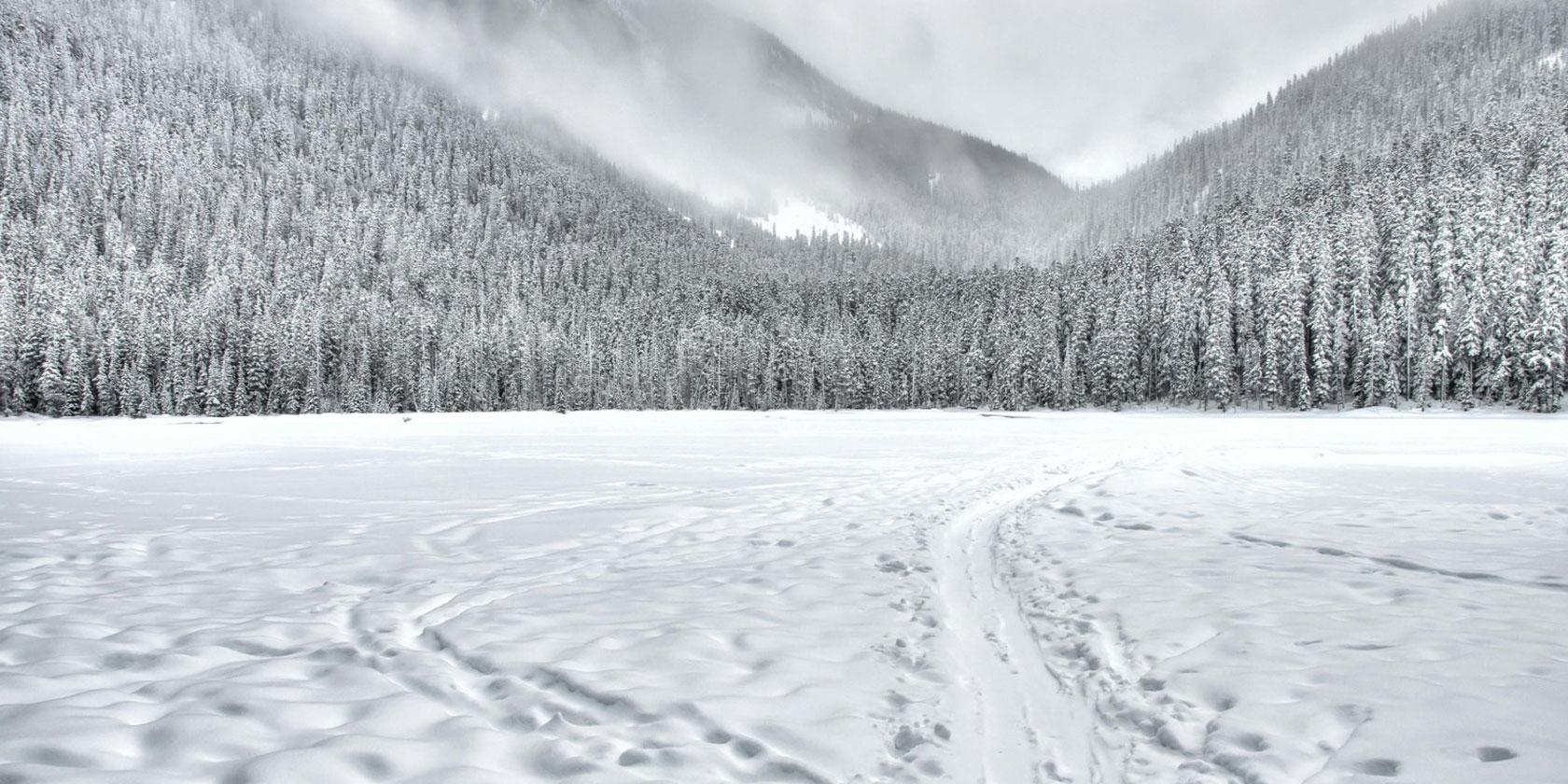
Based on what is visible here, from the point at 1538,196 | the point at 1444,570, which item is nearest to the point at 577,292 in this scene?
the point at 1538,196

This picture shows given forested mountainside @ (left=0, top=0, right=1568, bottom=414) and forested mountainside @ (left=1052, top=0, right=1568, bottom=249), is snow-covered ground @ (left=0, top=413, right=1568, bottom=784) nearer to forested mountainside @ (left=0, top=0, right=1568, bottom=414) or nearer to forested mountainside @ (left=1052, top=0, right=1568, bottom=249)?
forested mountainside @ (left=0, top=0, right=1568, bottom=414)

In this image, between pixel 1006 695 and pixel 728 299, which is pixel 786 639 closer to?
pixel 1006 695

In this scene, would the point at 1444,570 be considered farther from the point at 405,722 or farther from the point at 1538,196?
the point at 1538,196

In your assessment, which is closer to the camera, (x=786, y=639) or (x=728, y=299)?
(x=786, y=639)

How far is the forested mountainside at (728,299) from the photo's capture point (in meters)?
57.4

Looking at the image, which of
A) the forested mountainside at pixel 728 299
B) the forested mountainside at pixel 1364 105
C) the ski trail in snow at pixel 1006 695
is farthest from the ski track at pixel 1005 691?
the forested mountainside at pixel 1364 105

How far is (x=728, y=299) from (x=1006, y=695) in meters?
146

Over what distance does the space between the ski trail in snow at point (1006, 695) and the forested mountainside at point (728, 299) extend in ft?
212

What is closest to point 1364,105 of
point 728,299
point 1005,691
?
point 728,299

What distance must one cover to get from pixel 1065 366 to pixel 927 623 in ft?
259

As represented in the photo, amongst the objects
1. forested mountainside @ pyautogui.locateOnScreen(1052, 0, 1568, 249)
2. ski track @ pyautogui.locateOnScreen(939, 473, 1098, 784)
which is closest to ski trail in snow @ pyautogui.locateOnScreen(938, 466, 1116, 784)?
ski track @ pyautogui.locateOnScreen(939, 473, 1098, 784)

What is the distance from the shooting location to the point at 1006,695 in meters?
4.40

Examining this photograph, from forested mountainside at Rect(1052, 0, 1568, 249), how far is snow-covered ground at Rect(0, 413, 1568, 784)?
136 m

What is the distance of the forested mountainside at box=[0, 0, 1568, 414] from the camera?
188 ft
